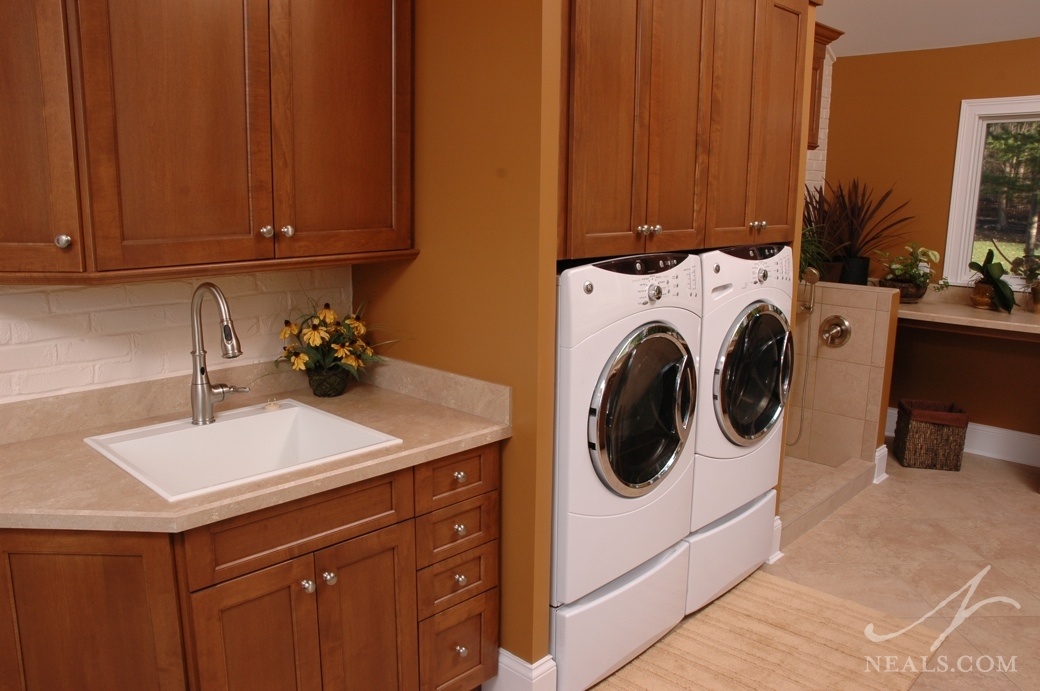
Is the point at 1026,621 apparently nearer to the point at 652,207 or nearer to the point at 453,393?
the point at 652,207

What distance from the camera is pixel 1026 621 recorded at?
2820mm

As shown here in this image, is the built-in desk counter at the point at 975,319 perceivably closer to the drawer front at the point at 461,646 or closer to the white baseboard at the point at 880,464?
the white baseboard at the point at 880,464

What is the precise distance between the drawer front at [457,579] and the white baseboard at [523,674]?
22cm

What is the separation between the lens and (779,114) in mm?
2801

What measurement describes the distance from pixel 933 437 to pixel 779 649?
223 cm

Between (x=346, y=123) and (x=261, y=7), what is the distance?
1.11 ft

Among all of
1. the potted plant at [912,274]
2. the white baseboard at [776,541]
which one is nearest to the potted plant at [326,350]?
the white baseboard at [776,541]

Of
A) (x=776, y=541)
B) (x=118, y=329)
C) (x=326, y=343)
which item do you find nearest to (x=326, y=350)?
(x=326, y=343)

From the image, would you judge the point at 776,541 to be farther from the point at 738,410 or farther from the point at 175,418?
the point at 175,418

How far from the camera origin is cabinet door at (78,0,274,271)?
5.52 feet

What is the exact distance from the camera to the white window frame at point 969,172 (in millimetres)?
4204

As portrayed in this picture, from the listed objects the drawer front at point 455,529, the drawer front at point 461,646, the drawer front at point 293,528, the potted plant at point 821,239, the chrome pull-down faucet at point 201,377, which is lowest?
the drawer front at point 461,646

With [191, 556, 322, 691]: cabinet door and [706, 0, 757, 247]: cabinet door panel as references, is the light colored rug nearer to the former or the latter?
[191, 556, 322, 691]: cabinet door

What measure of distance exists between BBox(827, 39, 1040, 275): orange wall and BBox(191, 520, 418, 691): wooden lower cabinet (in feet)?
12.4
